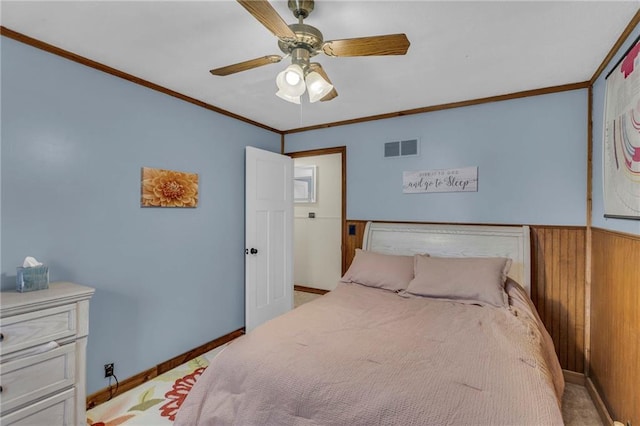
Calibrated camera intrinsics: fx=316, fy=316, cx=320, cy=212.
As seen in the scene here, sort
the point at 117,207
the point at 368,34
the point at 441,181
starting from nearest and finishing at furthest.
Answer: the point at 368,34, the point at 117,207, the point at 441,181

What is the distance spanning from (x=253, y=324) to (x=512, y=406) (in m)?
2.70

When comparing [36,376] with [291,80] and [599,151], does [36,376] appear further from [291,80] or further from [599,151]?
[599,151]

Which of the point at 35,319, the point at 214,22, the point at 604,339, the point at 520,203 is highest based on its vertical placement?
the point at 214,22

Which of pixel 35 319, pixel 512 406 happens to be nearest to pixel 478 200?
pixel 512 406

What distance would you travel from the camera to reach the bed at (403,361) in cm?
119

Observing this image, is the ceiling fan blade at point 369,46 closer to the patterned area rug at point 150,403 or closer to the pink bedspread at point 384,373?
the pink bedspread at point 384,373

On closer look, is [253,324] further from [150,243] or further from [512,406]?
[512,406]

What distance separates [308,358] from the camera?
1.50 meters

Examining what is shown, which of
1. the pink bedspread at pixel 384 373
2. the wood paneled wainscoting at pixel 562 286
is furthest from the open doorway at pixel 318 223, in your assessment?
the pink bedspread at pixel 384 373

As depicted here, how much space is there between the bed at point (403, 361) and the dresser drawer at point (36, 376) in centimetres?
77

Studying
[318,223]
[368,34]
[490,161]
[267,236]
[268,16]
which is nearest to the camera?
[268,16]

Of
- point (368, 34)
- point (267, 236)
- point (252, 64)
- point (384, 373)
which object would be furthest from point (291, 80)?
point (267, 236)

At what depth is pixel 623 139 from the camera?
1.77 metres

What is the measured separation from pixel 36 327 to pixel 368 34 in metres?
2.42
